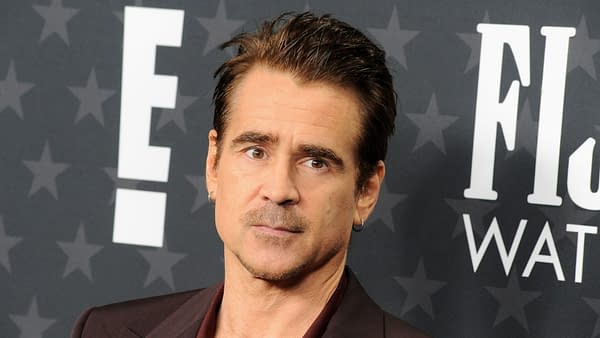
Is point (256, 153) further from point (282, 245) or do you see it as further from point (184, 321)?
point (184, 321)

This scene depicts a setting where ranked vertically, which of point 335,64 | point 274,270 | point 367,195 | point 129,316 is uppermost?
point 335,64

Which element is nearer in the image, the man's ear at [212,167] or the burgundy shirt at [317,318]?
the burgundy shirt at [317,318]

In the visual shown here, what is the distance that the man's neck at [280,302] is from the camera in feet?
5.72

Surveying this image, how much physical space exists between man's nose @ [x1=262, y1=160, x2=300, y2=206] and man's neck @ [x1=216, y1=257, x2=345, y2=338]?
0.16m

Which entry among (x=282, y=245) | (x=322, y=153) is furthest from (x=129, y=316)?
(x=322, y=153)

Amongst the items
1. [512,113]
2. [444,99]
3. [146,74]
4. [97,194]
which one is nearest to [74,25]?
[146,74]

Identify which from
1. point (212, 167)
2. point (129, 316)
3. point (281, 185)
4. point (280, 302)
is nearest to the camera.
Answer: point (281, 185)

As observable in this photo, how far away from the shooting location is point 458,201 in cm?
220

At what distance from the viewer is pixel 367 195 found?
182cm

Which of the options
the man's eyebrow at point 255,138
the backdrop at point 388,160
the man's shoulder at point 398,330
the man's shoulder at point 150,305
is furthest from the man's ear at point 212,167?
the backdrop at point 388,160

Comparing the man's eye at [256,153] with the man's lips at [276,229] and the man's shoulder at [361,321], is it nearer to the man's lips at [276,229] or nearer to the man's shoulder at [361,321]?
the man's lips at [276,229]

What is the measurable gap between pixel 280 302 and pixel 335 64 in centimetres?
42

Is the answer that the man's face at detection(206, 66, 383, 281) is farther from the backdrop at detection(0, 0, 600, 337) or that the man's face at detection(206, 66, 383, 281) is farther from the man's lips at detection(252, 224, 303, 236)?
the backdrop at detection(0, 0, 600, 337)

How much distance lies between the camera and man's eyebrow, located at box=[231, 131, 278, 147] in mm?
1688
